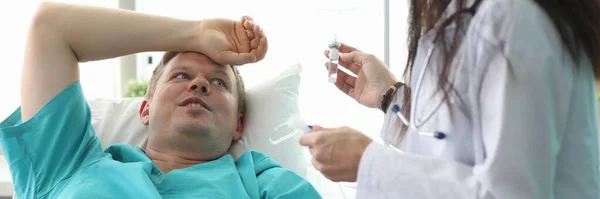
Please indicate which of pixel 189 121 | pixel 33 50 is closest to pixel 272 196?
pixel 189 121

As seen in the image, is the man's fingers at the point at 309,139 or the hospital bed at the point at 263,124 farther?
the hospital bed at the point at 263,124

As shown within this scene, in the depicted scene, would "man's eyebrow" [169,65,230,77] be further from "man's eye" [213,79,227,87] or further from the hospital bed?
the hospital bed

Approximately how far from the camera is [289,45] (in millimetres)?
2682

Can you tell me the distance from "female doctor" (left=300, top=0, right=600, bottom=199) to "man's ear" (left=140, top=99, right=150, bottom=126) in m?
0.89

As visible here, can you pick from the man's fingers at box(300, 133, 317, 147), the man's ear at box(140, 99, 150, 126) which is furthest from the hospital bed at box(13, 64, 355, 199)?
the man's fingers at box(300, 133, 317, 147)

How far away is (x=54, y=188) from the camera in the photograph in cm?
137

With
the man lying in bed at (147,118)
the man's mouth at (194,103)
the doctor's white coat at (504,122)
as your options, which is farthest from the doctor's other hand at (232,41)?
the doctor's white coat at (504,122)

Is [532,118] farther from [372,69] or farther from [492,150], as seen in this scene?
[372,69]

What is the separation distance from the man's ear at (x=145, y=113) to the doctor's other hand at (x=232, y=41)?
0.90ft

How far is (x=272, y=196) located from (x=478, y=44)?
778mm

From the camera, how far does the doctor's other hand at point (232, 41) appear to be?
4.99ft

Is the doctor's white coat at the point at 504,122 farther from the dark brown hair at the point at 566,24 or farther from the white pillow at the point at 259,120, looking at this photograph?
the white pillow at the point at 259,120

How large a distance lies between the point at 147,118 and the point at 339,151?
93 cm

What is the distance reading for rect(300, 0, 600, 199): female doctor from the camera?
29.2 inches
